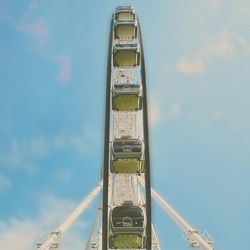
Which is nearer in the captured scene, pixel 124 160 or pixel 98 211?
pixel 124 160

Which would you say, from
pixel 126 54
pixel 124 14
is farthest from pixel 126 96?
pixel 124 14

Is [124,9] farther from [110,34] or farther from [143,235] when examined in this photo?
[143,235]

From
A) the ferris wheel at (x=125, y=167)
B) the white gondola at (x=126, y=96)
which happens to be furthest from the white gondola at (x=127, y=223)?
the white gondola at (x=126, y=96)

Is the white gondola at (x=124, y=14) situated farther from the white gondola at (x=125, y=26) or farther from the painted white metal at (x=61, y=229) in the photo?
the painted white metal at (x=61, y=229)

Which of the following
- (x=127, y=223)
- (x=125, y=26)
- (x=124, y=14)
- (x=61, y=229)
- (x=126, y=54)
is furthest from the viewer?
(x=124, y=14)

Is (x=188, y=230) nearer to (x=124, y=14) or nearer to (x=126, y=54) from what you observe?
(x=126, y=54)

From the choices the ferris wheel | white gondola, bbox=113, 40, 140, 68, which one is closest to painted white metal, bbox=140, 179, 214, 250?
the ferris wheel

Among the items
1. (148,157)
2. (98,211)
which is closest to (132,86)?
(148,157)
